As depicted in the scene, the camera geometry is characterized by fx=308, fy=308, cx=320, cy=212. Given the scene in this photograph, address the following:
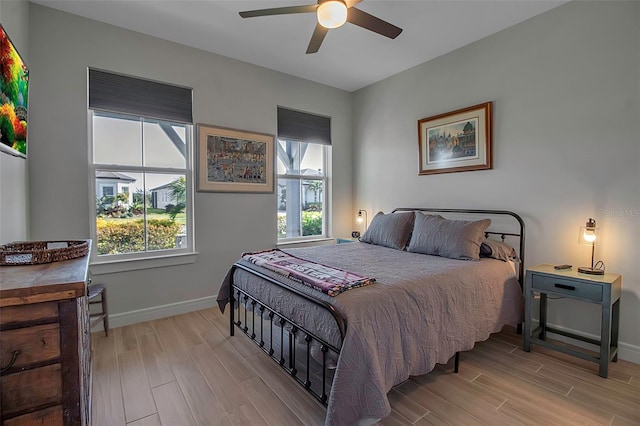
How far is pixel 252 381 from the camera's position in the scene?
6.90ft

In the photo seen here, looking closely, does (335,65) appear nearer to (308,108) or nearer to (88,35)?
(308,108)

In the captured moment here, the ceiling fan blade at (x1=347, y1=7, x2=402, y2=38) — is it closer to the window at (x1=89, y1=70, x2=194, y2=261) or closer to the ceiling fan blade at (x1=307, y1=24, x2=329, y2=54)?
the ceiling fan blade at (x1=307, y1=24, x2=329, y2=54)

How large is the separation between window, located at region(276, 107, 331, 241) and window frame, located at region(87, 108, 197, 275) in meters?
1.12

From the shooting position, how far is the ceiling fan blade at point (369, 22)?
2.14 meters

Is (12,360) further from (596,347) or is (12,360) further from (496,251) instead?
(596,347)

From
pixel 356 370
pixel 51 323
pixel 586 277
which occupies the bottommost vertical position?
pixel 356 370

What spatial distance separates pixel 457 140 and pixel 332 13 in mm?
2064

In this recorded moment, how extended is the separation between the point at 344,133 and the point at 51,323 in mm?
4238

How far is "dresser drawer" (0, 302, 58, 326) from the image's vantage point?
2.90 ft

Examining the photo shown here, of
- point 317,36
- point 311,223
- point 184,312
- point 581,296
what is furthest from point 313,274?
point 311,223

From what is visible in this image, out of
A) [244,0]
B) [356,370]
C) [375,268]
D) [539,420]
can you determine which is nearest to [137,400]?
[356,370]

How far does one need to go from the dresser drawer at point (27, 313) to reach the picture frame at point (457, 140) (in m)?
3.45

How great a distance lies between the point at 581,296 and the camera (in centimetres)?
223

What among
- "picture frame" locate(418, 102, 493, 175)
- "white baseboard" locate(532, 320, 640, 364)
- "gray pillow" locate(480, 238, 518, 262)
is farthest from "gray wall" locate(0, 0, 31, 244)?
"white baseboard" locate(532, 320, 640, 364)
